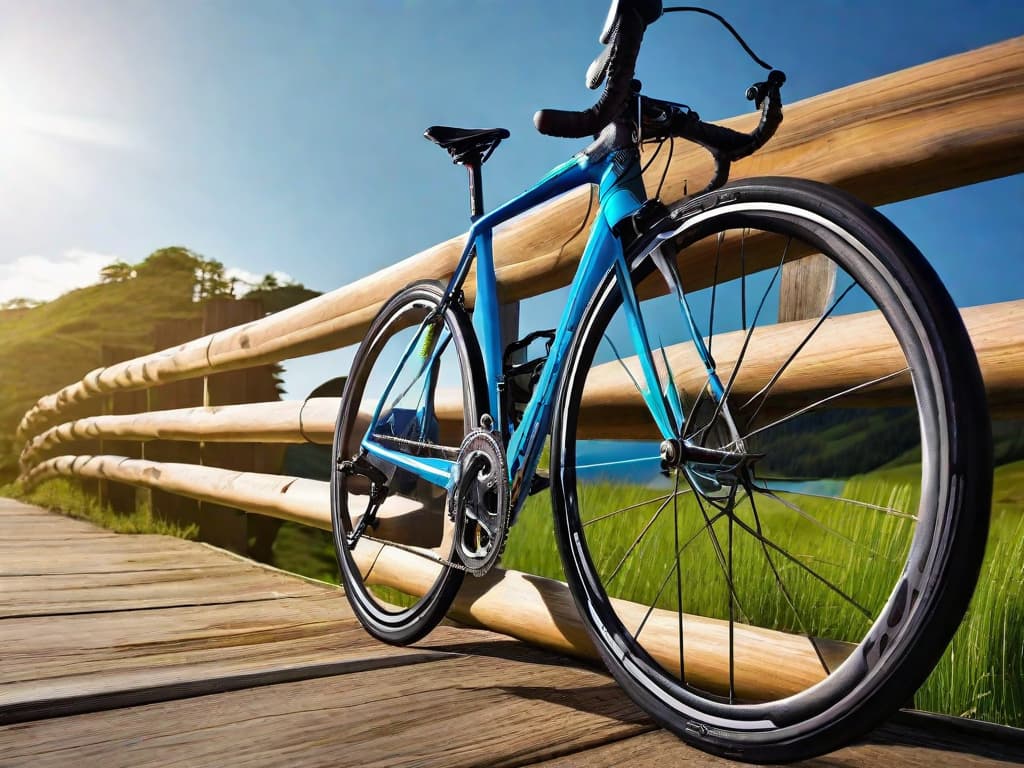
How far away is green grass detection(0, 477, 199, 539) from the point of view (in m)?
4.53

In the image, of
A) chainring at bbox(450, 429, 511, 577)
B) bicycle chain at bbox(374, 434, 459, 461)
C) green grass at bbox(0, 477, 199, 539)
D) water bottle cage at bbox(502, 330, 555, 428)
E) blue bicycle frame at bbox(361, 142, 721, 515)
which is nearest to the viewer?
blue bicycle frame at bbox(361, 142, 721, 515)

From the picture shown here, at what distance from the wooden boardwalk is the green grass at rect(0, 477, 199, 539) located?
2.20 m

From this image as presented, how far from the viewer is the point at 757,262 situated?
1505 mm

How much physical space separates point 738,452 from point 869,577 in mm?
348

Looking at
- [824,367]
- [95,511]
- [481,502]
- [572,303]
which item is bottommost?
[95,511]

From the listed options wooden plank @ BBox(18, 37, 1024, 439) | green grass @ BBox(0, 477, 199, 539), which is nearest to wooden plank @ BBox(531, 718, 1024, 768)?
wooden plank @ BBox(18, 37, 1024, 439)

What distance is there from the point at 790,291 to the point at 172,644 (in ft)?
5.09

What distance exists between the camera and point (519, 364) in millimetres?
1739

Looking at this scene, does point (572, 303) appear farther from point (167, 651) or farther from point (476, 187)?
point (167, 651)

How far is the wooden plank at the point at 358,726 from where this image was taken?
1124 millimetres

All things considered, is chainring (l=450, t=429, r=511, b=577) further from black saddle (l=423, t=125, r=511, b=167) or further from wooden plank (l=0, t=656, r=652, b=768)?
black saddle (l=423, t=125, r=511, b=167)

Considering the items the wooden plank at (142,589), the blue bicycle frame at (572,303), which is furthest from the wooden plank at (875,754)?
the wooden plank at (142,589)

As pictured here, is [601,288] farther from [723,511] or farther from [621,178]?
[723,511]

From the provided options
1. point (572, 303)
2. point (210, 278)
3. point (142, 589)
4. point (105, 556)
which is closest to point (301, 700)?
point (572, 303)
